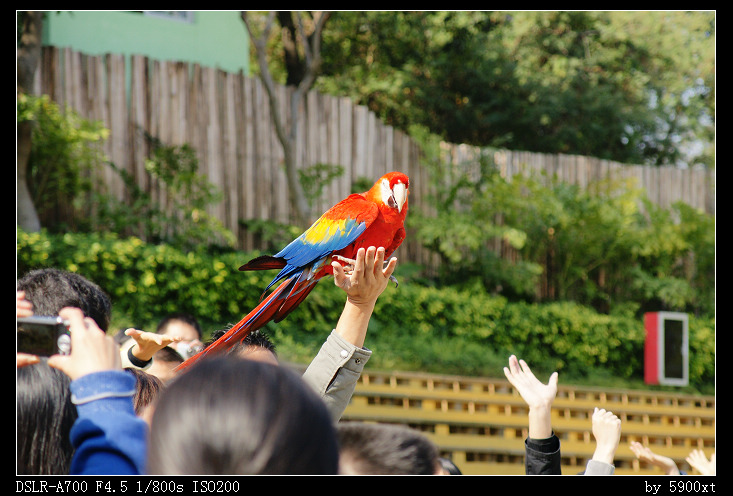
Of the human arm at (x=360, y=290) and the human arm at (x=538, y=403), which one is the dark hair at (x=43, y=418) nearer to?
the human arm at (x=360, y=290)

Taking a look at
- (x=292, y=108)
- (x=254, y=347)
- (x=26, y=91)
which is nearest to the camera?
(x=254, y=347)

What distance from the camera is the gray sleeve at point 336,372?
3.88ft

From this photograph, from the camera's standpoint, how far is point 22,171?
4.63 m

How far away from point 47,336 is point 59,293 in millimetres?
383

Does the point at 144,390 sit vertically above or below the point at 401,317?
above

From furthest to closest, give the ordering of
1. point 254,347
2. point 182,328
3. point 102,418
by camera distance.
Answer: point 182,328 < point 254,347 < point 102,418

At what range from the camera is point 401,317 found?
5531 millimetres

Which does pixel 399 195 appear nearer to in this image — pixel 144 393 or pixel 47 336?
pixel 144 393

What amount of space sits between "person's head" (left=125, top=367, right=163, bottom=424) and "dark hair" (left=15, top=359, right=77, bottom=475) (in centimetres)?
26

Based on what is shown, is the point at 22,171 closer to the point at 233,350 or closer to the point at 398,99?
the point at 233,350

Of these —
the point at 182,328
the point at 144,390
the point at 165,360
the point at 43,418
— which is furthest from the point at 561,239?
the point at 43,418

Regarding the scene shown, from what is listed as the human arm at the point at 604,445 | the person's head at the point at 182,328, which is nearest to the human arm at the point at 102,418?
the human arm at the point at 604,445
